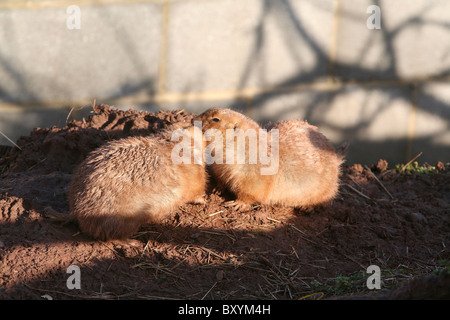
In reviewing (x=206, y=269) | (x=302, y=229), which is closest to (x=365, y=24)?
(x=302, y=229)

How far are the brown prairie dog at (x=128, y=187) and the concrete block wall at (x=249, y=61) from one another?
2069 millimetres

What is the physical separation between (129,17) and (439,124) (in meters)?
4.23

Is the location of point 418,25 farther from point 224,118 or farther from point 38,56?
point 38,56

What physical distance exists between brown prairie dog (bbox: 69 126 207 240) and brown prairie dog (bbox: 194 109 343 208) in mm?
354

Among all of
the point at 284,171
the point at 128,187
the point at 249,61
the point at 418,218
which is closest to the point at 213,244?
the point at 128,187

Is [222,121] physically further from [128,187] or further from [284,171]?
[128,187]

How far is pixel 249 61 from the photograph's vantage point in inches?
230

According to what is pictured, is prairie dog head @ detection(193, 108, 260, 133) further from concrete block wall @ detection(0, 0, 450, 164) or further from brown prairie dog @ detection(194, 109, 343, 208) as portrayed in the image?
concrete block wall @ detection(0, 0, 450, 164)

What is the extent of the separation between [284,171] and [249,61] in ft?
6.82

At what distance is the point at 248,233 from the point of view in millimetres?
4059

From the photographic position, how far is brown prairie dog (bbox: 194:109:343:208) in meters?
4.14

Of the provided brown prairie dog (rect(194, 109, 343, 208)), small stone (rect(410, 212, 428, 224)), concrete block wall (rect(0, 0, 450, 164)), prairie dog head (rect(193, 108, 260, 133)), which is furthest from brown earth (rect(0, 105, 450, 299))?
concrete block wall (rect(0, 0, 450, 164))

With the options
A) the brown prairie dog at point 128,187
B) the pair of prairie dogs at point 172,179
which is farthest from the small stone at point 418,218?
the brown prairie dog at point 128,187

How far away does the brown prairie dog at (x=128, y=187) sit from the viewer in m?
3.65
